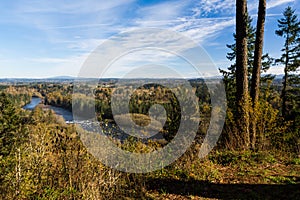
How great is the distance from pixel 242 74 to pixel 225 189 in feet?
11.0

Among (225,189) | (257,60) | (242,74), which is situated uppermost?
(257,60)

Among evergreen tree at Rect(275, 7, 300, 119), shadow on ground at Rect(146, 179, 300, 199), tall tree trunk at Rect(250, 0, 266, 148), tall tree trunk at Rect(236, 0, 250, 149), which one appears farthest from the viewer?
evergreen tree at Rect(275, 7, 300, 119)

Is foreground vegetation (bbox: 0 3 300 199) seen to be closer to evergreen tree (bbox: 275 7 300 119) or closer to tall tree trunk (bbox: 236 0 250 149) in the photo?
tall tree trunk (bbox: 236 0 250 149)

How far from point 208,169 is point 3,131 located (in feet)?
88.9

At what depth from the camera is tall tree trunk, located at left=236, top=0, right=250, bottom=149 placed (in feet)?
20.3

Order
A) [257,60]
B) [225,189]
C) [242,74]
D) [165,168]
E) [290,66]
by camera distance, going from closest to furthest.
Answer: [225,189]
[165,168]
[242,74]
[257,60]
[290,66]

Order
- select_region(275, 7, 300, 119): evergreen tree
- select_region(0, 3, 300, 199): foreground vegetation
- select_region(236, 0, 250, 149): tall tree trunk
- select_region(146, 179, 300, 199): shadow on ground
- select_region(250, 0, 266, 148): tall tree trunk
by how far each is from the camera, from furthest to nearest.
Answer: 1. select_region(275, 7, 300, 119): evergreen tree
2. select_region(250, 0, 266, 148): tall tree trunk
3. select_region(236, 0, 250, 149): tall tree trunk
4. select_region(146, 179, 300, 199): shadow on ground
5. select_region(0, 3, 300, 199): foreground vegetation

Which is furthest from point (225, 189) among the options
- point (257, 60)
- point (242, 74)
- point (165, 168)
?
point (257, 60)

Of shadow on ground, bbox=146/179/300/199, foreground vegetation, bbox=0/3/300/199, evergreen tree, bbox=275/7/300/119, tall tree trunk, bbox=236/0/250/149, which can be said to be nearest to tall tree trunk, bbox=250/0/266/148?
foreground vegetation, bbox=0/3/300/199

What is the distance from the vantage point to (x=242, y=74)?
251 inches

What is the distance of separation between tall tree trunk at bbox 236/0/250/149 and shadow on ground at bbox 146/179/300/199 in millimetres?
2071

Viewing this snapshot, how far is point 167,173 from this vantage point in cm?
467

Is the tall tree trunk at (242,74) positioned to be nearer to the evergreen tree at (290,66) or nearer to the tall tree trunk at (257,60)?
the tall tree trunk at (257,60)

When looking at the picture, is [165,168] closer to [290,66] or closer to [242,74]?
[242,74]
